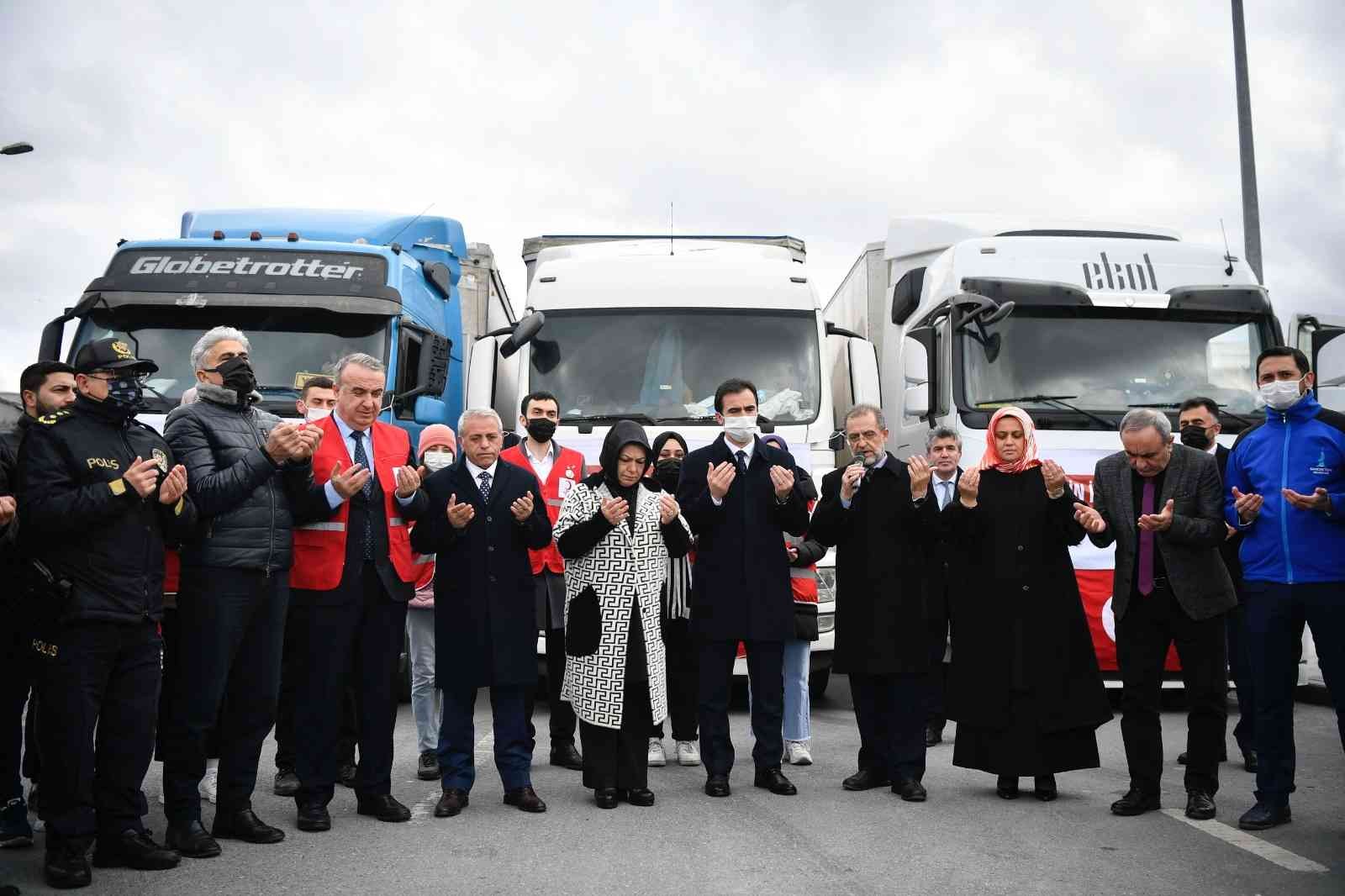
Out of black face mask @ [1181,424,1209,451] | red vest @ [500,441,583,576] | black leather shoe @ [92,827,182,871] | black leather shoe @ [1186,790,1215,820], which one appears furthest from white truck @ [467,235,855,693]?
black leather shoe @ [92,827,182,871]

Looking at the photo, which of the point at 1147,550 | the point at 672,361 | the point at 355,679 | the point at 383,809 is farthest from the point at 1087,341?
the point at 383,809

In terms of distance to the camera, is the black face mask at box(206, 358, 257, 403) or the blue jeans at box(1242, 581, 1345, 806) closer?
the black face mask at box(206, 358, 257, 403)

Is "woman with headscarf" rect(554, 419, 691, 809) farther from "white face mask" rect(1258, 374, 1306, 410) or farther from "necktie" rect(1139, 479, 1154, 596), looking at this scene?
"white face mask" rect(1258, 374, 1306, 410)

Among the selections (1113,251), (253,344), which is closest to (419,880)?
(253,344)

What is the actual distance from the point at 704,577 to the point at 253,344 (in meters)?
4.82

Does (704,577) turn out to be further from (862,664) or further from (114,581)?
(114,581)

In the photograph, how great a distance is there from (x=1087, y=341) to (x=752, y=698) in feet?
15.0

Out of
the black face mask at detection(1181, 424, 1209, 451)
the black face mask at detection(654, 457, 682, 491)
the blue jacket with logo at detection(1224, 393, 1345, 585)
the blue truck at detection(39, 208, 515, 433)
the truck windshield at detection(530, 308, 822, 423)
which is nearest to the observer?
the blue jacket with logo at detection(1224, 393, 1345, 585)

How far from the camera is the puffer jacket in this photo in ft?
19.0

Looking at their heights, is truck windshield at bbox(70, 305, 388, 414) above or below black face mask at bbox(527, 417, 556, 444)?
above

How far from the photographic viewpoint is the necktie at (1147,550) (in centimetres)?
686

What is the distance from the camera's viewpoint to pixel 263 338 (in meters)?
10.6

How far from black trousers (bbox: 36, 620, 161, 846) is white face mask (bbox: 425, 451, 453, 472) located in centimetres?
221

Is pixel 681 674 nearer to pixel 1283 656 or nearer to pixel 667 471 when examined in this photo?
pixel 667 471
